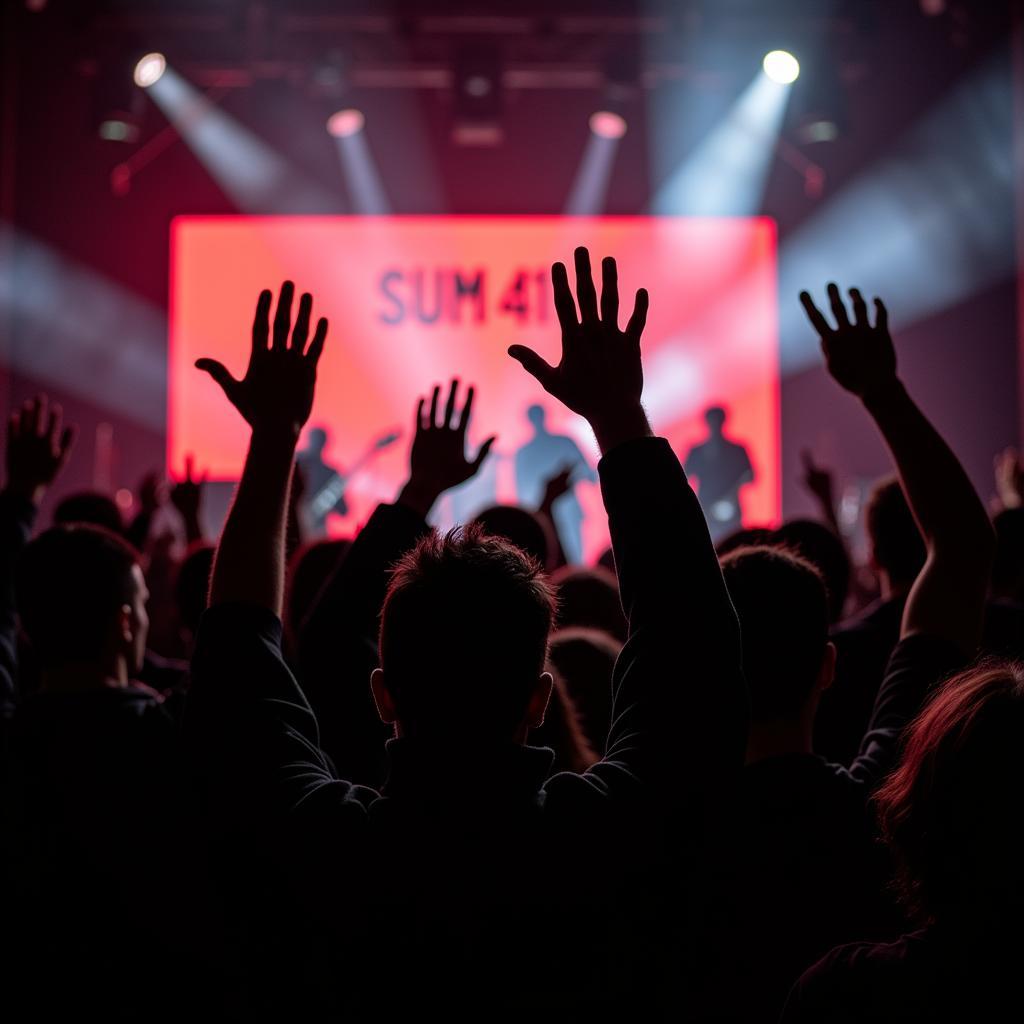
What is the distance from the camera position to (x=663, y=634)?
3.12 feet

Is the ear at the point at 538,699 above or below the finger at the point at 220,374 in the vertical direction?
below

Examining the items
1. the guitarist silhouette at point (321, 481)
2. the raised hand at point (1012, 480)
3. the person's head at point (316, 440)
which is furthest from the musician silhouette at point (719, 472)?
the raised hand at point (1012, 480)

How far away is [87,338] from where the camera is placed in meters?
8.84

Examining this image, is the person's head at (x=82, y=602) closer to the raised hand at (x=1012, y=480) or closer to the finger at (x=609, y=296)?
the finger at (x=609, y=296)

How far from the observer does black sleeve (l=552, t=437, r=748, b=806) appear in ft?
3.02

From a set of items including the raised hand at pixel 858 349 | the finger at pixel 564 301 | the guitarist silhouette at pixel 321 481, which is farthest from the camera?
the guitarist silhouette at pixel 321 481

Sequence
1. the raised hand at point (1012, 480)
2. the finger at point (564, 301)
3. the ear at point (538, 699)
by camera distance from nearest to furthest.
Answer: the ear at point (538, 699), the finger at point (564, 301), the raised hand at point (1012, 480)

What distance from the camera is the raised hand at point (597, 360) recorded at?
1.04 m

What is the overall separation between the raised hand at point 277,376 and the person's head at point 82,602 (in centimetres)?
55

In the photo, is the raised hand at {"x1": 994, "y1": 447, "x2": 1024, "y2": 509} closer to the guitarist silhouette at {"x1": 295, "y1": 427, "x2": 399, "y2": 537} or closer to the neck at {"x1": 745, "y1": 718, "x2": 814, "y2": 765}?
the neck at {"x1": 745, "y1": 718, "x2": 814, "y2": 765}

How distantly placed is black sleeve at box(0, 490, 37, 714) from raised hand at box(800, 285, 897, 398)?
1.25 metres

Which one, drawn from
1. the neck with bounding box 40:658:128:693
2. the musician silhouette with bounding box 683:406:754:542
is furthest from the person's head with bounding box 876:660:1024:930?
the musician silhouette with bounding box 683:406:754:542

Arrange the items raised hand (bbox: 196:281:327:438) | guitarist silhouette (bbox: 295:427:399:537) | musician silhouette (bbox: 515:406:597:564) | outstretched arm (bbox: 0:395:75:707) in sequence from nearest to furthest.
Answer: raised hand (bbox: 196:281:327:438) → outstretched arm (bbox: 0:395:75:707) → guitarist silhouette (bbox: 295:427:399:537) → musician silhouette (bbox: 515:406:597:564)

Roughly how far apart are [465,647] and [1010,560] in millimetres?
1658
